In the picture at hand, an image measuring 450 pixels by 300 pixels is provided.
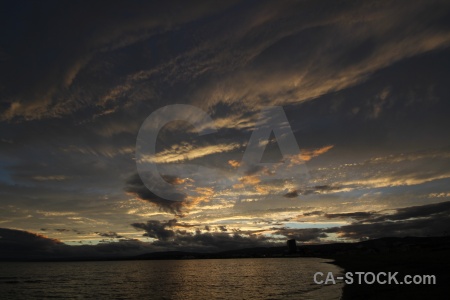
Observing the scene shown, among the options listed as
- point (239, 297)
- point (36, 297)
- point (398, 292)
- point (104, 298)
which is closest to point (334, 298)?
point (398, 292)

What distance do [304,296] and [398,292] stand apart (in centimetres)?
1512

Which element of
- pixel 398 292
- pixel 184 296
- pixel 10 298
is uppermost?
pixel 398 292

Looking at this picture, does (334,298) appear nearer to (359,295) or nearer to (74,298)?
(359,295)

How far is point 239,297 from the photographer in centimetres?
6025

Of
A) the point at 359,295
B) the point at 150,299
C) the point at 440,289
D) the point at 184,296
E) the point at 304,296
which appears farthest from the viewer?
the point at 184,296

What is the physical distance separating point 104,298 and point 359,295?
46.5 m

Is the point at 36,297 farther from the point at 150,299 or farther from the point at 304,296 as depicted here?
the point at 304,296

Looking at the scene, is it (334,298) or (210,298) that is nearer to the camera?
(334,298)

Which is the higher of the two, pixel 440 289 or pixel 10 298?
pixel 440 289

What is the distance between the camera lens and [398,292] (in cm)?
4522

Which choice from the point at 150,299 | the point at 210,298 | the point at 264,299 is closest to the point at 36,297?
the point at 150,299

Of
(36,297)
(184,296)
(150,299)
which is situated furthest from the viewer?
(36,297)

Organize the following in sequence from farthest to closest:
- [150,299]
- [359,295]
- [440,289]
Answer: [150,299]
[359,295]
[440,289]

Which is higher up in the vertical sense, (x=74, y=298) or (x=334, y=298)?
(x=334, y=298)
